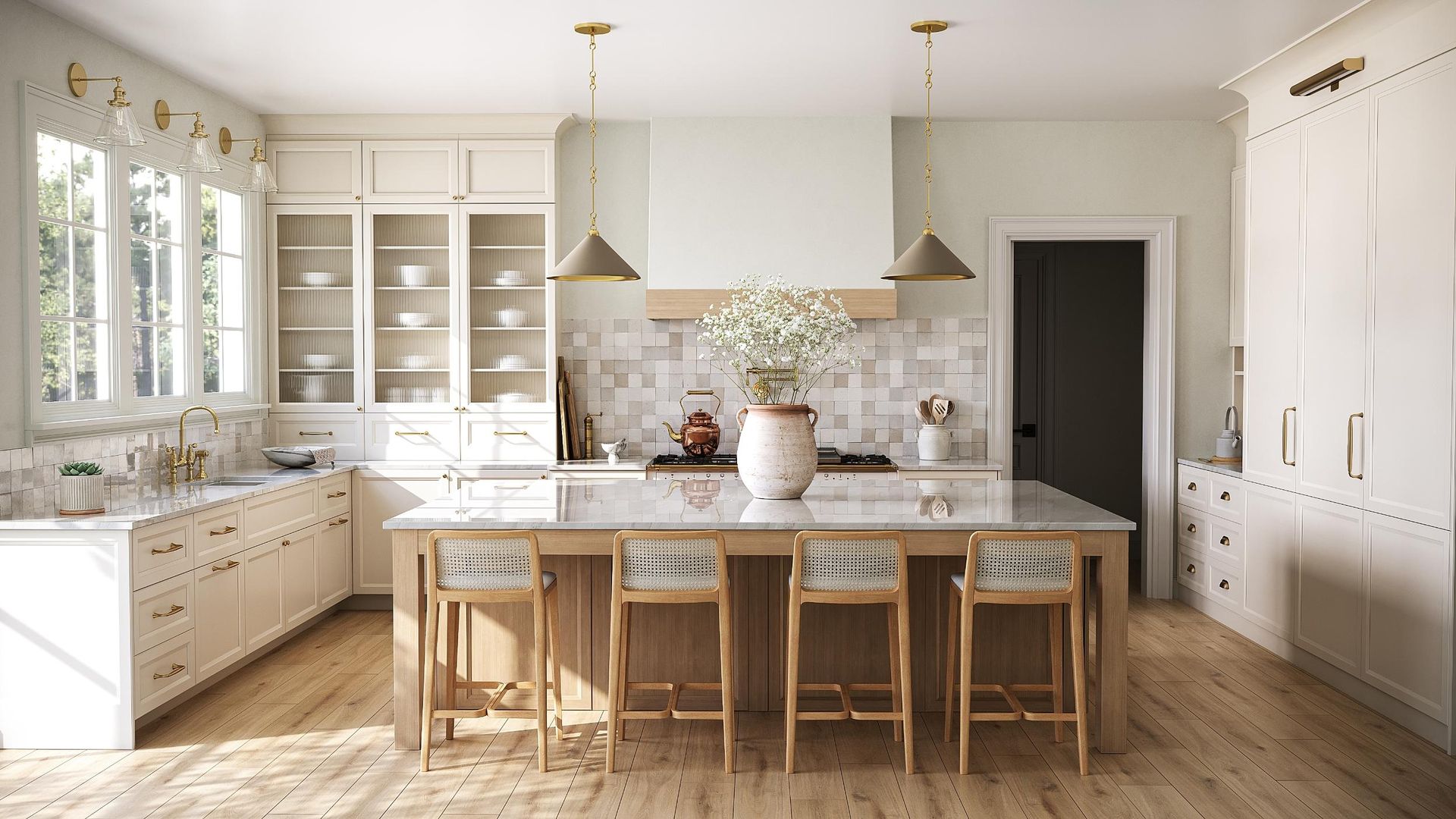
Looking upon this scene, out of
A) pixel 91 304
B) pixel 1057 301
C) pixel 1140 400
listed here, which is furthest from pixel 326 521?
pixel 1140 400

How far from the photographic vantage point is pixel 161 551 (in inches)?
144

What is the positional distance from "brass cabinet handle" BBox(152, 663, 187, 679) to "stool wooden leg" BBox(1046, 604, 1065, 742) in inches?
132

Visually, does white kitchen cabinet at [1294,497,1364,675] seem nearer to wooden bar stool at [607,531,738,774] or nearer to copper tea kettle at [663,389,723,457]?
wooden bar stool at [607,531,738,774]

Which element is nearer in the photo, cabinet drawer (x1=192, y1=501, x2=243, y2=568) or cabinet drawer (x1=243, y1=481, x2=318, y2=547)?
cabinet drawer (x1=192, y1=501, x2=243, y2=568)

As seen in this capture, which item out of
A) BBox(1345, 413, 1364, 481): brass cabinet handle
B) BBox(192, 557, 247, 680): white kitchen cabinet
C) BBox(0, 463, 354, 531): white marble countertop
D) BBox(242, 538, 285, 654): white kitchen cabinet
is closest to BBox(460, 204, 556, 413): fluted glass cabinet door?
BBox(0, 463, 354, 531): white marble countertop

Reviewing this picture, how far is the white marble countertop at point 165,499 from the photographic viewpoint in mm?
3455

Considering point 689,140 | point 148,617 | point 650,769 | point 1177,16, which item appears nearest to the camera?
point 650,769

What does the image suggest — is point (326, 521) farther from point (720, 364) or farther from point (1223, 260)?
point (1223, 260)

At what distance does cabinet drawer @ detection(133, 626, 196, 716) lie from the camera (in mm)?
3570

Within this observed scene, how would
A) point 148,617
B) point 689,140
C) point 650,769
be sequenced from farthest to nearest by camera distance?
1. point 689,140
2. point 148,617
3. point 650,769

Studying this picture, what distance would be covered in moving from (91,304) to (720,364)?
3.21 meters

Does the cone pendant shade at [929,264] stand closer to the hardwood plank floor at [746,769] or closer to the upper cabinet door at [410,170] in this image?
the hardwood plank floor at [746,769]

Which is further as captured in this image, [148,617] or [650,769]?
[148,617]

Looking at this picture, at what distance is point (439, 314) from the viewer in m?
5.78
